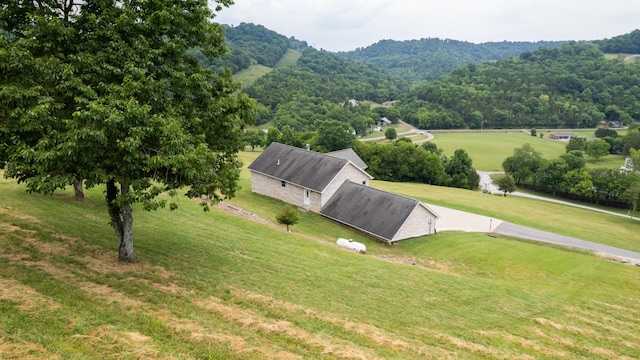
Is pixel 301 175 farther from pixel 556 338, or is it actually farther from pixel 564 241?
pixel 556 338

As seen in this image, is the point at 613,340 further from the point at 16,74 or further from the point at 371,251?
the point at 16,74

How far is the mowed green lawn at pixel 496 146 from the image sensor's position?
357ft

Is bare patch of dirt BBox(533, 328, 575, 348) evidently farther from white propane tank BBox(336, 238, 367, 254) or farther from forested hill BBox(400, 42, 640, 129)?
forested hill BBox(400, 42, 640, 129)

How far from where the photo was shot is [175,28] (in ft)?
46.9

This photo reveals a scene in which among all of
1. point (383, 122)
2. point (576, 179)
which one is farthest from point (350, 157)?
point (383, 122)

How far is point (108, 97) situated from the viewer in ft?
39.7

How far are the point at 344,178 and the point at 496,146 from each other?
102m

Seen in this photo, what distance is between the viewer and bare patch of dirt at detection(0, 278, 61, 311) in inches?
438

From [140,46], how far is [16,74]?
3795 mm

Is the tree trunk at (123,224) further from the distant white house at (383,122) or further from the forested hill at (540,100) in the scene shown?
the distant white house at (383,122)

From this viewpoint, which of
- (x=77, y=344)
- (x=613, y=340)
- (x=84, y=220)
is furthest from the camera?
(x=84, y=220)

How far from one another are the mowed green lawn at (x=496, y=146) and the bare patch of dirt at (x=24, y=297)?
108226 mm

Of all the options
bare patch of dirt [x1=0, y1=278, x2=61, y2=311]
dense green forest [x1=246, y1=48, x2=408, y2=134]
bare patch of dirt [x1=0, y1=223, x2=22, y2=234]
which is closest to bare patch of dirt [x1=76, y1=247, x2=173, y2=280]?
bare patch of dirt [x1=0, y1=278, x2=61, y2=311]

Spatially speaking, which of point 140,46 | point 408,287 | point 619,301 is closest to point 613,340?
point 619,301
